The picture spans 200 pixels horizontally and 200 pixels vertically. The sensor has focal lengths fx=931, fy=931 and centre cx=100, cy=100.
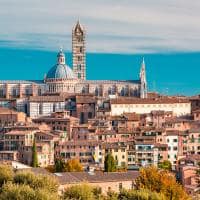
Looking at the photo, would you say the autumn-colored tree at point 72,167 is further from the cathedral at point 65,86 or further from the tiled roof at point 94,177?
the cathedral at point 65,86

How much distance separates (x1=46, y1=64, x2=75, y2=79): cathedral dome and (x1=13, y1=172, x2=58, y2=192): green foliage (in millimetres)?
54494

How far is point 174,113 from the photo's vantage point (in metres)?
72.2

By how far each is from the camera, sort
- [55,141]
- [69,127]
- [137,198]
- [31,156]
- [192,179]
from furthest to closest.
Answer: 1. [69,127]
2. [55,141]
3. [31,156]
4. [192,179]
5. [137,198]

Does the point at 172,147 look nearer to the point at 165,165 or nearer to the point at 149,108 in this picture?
the point at 165,165

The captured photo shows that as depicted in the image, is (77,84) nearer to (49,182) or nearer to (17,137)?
(17,137)

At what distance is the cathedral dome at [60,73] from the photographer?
85.4m

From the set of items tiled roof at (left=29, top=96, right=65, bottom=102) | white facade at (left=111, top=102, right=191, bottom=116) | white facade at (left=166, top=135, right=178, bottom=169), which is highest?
tiled roof at (left=29, top=96, right=65, bottom=102)

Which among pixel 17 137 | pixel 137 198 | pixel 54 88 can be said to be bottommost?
pixel 137 198

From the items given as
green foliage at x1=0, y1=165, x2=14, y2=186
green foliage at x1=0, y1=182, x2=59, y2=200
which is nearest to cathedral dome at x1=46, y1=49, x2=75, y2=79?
green foliage at x1=0, y1=165, x2=14, y2=186

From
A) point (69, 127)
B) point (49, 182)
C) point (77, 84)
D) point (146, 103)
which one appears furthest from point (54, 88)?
point (49, 182)

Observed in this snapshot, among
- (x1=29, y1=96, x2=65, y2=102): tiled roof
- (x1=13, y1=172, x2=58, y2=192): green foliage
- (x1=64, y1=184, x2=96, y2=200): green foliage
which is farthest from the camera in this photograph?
(x1=29, y1=96, x2=65, y2=102): tiled roof

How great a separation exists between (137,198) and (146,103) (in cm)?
4408

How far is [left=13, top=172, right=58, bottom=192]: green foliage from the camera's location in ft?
96.7

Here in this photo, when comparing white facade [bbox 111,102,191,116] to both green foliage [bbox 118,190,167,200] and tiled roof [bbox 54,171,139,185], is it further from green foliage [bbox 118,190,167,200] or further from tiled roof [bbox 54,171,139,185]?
green foliage [bbox 118,190,167,200]
